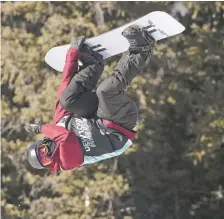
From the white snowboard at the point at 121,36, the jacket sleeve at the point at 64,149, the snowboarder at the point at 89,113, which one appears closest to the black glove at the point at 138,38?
the snowboarder at the point at 89,113

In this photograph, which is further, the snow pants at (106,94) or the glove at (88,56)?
the glove at (88,56)

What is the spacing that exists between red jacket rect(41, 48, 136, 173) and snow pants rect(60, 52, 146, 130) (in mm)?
61

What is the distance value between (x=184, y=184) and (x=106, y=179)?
2386 mm

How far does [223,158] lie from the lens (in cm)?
1168

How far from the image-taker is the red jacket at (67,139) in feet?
15.0

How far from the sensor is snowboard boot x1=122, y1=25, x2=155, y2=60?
4.61 metres

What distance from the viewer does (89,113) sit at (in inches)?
191

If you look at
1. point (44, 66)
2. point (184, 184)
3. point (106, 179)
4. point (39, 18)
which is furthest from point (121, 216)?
point (39, 18)

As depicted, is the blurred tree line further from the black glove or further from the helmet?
the helmet

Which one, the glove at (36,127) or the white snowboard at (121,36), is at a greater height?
the white snowboard at (121,36)

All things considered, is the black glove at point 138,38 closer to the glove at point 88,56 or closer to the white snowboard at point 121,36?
the white snowboard at point 121,36

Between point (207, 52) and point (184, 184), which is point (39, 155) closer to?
point (207, 52)

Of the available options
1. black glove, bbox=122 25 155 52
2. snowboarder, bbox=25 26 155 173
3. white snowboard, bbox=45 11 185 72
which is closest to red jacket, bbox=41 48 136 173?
snowboarder, bbox=25 26 155 173

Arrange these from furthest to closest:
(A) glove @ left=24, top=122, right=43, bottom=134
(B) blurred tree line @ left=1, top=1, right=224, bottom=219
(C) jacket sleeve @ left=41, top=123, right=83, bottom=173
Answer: (B) blurred tree line @ left=1, top=1, right=224, bottom=219, (A) glove @ left=24, top=122, right=43, bottom=134, (C) jacket sleeve @ left=41, top=123, right=83, bottom=173
